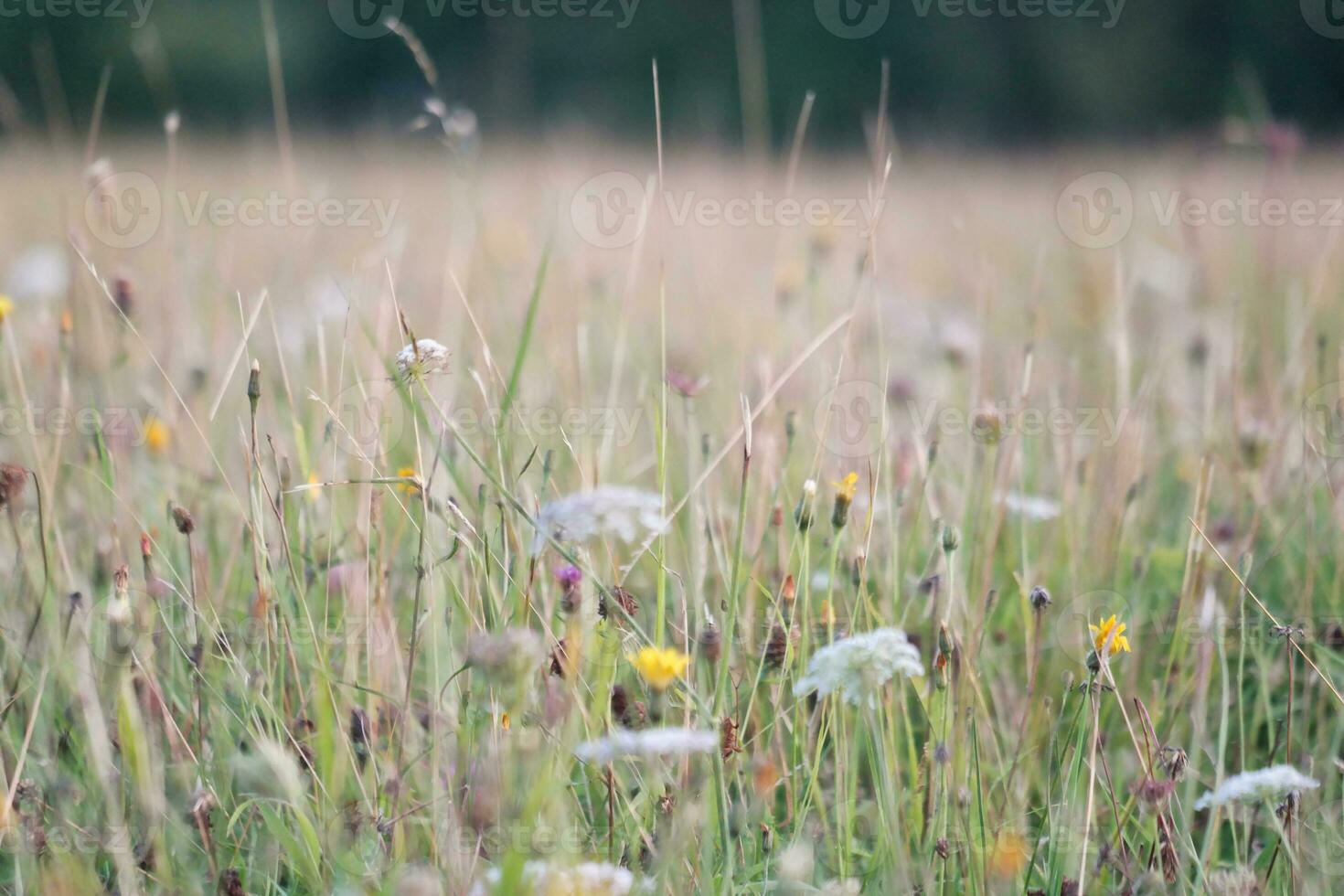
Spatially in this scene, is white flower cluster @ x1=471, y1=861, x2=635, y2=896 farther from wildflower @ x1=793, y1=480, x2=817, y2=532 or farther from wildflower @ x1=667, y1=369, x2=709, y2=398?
wildflower @ x1=667, y1=369, x2=709, y2=398

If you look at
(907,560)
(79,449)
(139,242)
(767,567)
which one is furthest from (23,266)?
(907,560)

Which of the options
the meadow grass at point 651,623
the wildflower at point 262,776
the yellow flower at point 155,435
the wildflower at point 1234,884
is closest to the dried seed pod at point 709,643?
the meadow grass at point 651,623

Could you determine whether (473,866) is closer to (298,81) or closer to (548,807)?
(548,807)

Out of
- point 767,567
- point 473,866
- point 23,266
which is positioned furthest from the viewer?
point 23,266

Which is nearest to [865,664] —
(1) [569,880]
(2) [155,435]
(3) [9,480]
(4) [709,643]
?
(4) [709,643]

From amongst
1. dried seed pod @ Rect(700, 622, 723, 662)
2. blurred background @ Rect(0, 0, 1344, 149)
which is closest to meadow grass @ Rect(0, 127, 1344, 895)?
dried seed pod @ Rect(700, 622, 723, 662)

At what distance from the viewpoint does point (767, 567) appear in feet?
3.67

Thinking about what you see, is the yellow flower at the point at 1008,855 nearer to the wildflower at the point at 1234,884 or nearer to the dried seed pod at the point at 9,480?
the wildflower at the point at 1234,884

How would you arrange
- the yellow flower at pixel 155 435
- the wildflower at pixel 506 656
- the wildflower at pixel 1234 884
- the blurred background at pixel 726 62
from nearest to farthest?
the wildflower at pixel 506 656
the wildflower at pixel 1234 884
the yellow flower at pixel 155 435
the blurred background at pixel 726 62

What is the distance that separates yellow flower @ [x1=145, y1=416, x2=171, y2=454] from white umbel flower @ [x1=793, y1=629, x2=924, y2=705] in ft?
3.08

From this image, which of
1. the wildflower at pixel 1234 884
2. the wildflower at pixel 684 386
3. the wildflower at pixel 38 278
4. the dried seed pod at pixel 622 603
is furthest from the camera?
the wildflower at pixel 38 278

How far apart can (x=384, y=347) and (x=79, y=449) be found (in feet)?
1.19

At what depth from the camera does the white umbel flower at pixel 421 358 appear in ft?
2.55

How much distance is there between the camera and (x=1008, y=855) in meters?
0.67
